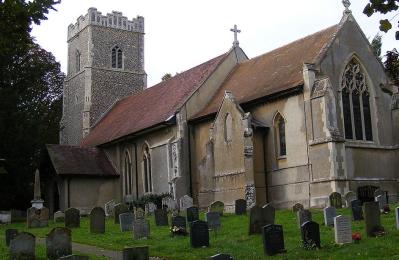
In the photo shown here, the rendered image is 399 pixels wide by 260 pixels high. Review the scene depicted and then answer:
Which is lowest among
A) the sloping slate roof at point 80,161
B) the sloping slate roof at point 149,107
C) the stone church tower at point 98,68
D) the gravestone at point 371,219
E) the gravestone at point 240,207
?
the gravestone at point 371,219

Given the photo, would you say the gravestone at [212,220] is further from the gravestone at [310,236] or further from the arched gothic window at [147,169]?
the arched gothic window at [147,169]

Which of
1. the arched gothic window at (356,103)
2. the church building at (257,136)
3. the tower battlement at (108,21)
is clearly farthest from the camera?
the tower battlement at (108,21)

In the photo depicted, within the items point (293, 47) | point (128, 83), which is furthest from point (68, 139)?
point (293, 47)

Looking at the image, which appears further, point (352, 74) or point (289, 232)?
point (352, 74)

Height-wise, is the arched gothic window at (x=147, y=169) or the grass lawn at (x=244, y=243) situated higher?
the arched gothic window at (x=147, y=169)

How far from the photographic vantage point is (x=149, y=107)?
32281 millimetres

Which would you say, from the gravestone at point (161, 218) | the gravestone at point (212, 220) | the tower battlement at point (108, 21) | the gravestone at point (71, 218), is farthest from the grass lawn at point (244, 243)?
the tower battlement at point (108, 21)

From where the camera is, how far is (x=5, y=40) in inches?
388

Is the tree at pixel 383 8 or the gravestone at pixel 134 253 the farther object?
the gravestone at pixel 134 253

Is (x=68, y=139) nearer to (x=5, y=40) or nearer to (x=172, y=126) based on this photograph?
(x=172, y=126)

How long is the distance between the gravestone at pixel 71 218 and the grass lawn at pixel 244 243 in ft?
6.77

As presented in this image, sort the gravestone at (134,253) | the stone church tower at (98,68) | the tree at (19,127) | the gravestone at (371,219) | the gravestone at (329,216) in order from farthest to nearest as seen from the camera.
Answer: the stone church tower at (98,68) < the tree at (19,127) < the gravestone at (329,216) < the gravestone at (371,219) < the gravestone at (134,253)

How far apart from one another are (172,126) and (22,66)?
439 inches

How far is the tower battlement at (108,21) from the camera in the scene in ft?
134
